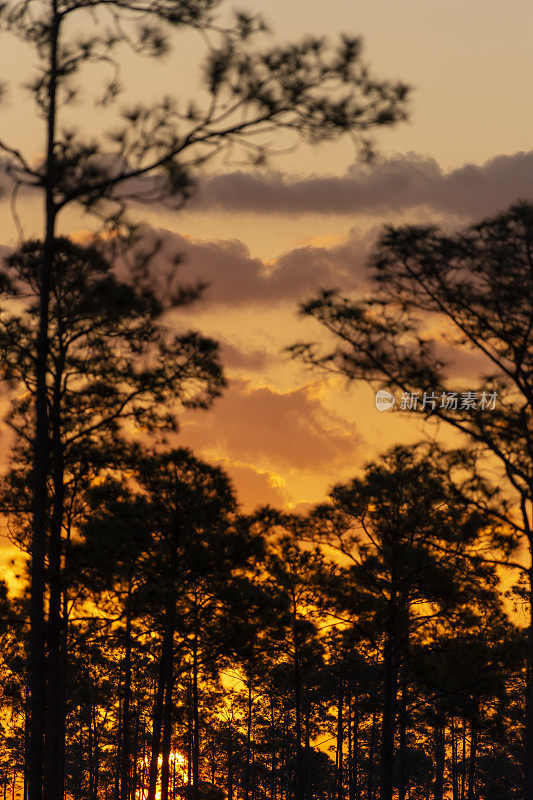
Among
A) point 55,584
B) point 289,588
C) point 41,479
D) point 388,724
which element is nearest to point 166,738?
point 388,724

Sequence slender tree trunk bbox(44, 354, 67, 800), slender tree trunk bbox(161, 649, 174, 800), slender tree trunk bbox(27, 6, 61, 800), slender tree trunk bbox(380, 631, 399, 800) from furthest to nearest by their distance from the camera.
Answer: slender tree trunk bbox(161, 649, 174, 800) → slender tree trunk bbox(380, 631, 399, 800) → slender tree trunk bbox(44, 354, 67, 800) → slender tree trunk bbox(27, 6, 61, 800)

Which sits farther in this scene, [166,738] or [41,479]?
[166,738]

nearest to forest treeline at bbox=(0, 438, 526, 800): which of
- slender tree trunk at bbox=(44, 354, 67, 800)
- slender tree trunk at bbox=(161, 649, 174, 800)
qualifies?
slender tree trunk at bbox=(161, 649, 174, 800)

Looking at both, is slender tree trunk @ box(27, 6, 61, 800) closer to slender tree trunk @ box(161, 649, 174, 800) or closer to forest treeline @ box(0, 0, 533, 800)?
forest treeline @ box(0, 0, 533, 800)

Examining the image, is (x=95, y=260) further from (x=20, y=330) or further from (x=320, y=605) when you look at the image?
(x=320, y=605)

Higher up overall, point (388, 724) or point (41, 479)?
point (41, 479)

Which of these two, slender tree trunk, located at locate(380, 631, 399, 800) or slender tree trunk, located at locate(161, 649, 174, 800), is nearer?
slender tree trunk, located at locate(380, 631, 399, 800)

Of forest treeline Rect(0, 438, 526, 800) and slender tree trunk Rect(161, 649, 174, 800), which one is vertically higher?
forest treeline Rect(0, 438, 526, 800)

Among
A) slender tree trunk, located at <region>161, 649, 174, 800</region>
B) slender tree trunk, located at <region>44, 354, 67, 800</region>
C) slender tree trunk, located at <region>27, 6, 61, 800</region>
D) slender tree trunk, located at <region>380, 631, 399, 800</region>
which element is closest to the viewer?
slender tree trunk, located at <region>27, 6, 61, 800</region>

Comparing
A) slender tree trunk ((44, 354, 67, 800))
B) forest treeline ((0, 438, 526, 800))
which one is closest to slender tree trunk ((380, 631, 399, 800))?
forest treeline ((0, 438, 526, 800))

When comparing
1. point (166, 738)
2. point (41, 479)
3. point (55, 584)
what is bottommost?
point (166, 738)

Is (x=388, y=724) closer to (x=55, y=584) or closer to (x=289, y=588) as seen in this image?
(x=289, y=588)

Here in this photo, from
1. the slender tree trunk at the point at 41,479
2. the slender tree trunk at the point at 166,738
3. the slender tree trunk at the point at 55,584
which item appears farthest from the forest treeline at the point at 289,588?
the slender tree trunk at the point at 41,479

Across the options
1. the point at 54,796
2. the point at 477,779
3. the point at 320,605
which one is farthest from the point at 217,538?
the point at 477,779
